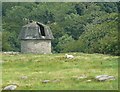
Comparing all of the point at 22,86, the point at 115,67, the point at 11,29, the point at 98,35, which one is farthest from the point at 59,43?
the point at 22,86

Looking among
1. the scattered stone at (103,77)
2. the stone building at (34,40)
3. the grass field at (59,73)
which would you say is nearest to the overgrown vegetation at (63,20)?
the stone building at (34,40)

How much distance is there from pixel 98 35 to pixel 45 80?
31614 mm

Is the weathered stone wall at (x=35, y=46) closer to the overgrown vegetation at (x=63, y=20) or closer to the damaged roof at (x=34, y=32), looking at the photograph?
the damaged roof at (x=34, y=32)

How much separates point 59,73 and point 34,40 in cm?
1914

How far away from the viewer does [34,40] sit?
4459 cm

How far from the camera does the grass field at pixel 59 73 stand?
2117 cm

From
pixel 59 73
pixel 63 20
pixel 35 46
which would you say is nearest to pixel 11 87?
pixel 59 73

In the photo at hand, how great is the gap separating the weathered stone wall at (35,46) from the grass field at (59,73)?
1077 cm

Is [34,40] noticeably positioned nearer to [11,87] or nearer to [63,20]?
[11,87]

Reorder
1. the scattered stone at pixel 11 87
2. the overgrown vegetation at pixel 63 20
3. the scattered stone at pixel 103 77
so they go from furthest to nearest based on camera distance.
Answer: the overgrown vegetation at pixel 63 20
the scattered stone at pixel 103 77
the scattered stone at pixel 11 87

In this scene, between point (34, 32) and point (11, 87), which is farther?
point (34, 32)

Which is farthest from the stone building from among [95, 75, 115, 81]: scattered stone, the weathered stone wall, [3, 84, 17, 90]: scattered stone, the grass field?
[3, 84, 17, 90]: scattered stone

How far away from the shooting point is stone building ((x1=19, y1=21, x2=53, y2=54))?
Answer: 146 feet

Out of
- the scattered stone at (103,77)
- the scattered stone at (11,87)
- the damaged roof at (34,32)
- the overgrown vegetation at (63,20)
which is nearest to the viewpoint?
the scattered stone at (11,87)
